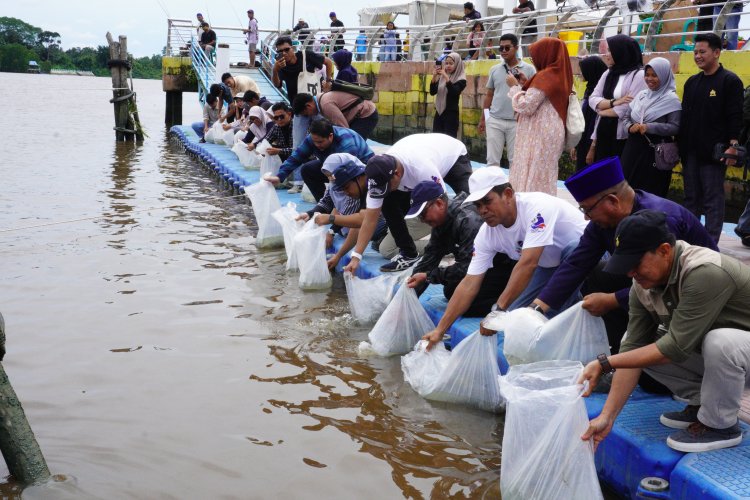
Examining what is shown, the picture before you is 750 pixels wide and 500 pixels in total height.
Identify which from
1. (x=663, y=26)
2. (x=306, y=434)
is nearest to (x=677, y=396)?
(x=306, y=434)

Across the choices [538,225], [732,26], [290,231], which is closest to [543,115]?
[538,225]

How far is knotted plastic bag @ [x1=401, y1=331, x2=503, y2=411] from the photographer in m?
3.56

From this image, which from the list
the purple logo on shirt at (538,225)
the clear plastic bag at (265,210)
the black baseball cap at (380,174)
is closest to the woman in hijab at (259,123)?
the clear plastic bag at (265,210)

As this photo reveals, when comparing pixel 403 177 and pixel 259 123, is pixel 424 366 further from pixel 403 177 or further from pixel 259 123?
pixel 259 123

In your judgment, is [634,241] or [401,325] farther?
[401,325]

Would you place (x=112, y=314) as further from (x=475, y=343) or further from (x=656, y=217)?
(x=656, y=217)

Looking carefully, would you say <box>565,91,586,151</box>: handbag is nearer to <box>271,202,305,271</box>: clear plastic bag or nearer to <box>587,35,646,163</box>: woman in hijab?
<box>587,35,646,163</box>: woman in hijab

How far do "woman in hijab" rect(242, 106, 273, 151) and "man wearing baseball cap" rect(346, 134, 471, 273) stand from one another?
5453 millimetres

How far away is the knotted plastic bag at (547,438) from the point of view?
2.51 m

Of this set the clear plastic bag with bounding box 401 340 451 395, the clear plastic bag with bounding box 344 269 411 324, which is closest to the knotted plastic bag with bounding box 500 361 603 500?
the clear plastic bag with bounding box 401 340 451 395

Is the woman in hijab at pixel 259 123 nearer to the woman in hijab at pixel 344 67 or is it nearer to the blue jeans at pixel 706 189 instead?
the woman in hijab at pixel 344 67

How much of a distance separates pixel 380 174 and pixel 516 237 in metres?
1.34

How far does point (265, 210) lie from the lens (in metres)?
7.35

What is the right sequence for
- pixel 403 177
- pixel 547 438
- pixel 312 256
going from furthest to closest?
pixel 312 256, pixel 403 177, pixel 547 438
